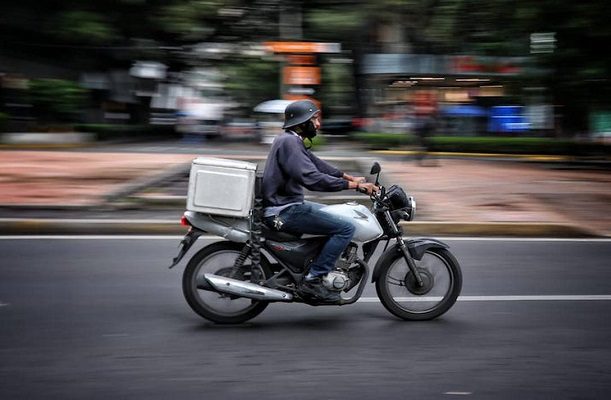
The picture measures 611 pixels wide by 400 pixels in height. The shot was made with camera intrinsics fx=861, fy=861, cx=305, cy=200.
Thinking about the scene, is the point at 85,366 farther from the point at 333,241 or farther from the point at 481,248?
the point at 481,248

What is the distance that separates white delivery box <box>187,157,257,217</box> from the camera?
591cm

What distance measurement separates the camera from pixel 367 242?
627 cm

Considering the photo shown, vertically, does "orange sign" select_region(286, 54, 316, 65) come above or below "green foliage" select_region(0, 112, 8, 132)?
above

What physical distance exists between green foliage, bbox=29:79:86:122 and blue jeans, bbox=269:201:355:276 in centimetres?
2320

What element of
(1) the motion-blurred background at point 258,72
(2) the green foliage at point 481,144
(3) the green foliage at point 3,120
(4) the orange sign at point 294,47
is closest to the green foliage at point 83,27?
(1) the motion-blurred background at point 258,72

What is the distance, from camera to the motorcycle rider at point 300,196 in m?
5.99

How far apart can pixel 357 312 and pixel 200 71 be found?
1047 inches

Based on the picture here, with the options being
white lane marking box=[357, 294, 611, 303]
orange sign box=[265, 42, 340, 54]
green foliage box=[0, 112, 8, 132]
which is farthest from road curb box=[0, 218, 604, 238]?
orange sign box=[265, 42, 340, 54]

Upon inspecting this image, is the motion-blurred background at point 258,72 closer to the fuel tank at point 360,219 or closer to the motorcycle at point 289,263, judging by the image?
the motorcycle at point 289,263

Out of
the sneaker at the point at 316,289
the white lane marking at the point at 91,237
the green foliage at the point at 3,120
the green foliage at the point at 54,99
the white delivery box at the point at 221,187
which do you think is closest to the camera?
the white delivery box at the point at 221,187

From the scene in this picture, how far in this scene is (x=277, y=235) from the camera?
242 inches

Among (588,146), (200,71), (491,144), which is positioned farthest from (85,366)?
(200,71)

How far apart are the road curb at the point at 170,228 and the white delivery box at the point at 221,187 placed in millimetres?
4460

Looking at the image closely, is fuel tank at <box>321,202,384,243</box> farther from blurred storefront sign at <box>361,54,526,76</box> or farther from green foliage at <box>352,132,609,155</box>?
blurred storefront sign at <box>361,54,526,76</box>
